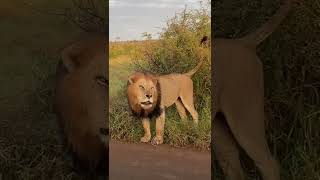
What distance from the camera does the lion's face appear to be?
2283mm

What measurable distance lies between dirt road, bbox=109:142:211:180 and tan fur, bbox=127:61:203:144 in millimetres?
47

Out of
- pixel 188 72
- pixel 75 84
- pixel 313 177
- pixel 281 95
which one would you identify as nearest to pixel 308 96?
pixel 281 95

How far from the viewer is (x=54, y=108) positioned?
8.27ft

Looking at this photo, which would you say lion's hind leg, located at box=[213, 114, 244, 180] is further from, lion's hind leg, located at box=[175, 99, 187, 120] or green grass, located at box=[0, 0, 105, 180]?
green grass, located at box=[0, 0, 105, 180]

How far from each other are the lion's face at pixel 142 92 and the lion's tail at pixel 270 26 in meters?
0.43

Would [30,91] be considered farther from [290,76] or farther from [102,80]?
[290,76]

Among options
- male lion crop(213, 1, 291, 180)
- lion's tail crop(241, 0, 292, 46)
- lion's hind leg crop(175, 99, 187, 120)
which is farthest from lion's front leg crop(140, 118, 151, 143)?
lion's tail crop(241, 0, 292, 46)

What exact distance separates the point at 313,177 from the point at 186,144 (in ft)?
1.99

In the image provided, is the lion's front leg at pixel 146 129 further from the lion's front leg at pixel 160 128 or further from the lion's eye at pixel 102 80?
the lion's eye at pixel 102 80

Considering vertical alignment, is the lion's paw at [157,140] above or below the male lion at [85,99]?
below

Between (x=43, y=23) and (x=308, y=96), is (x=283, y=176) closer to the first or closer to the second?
(x=308, y=96)

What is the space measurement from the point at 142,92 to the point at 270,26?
597 millimetres

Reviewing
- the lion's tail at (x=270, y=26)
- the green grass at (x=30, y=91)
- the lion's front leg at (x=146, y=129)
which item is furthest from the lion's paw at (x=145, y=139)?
the lion's tail at (x=270, y=26)

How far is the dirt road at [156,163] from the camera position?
7.54ft
